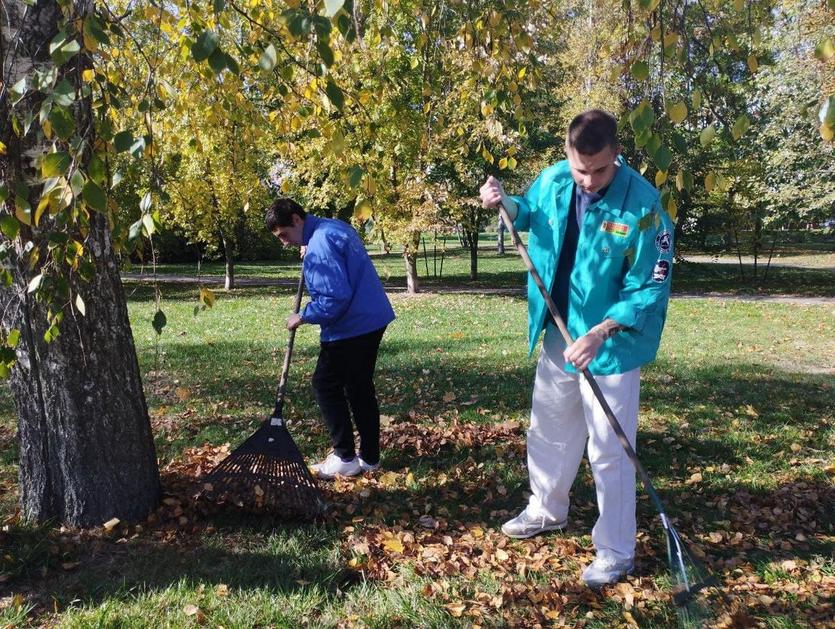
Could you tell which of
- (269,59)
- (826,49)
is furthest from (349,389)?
(826,49)

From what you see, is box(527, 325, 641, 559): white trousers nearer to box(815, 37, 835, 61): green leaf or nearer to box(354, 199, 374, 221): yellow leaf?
box(354, 199, 374, 221): yellow leaf

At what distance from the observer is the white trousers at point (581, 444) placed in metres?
2.96

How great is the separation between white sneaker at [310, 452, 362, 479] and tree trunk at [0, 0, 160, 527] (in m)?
1.08

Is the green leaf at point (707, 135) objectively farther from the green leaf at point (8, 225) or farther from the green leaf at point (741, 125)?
the green leaf at point (8, 225)

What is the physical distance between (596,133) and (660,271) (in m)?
0.62

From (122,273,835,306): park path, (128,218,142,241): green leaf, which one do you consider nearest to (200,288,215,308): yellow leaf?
(128,218,142,241): green leaf

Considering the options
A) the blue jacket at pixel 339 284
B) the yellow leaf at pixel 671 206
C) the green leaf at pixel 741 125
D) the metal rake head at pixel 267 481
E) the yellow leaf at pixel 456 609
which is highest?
the green leaf at pixel 741 125

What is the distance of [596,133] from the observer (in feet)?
8.84

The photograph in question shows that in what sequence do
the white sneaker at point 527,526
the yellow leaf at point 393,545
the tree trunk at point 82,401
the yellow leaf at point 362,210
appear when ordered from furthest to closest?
the white sneaker at point 527,526
the yellow leaf at point 393,545
the tree trunk at point 82,401
the yellow leaf at point 362,210

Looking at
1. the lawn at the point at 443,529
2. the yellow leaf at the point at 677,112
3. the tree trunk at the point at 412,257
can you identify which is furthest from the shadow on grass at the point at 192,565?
the tree trunk at the point at 412,257

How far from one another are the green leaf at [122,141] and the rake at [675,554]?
1674mm

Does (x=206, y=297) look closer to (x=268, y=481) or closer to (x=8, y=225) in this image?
(x=8, y=225)

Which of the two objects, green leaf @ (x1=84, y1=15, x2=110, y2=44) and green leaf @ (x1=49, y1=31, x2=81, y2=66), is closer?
green leaf @ (x1=49, y1=31, x2=81, y2=66)

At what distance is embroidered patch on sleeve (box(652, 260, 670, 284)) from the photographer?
9.13 ft
